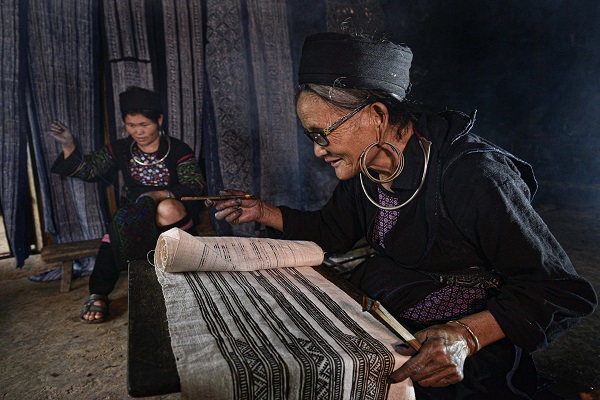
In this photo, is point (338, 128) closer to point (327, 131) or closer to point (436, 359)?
point (327, 131)

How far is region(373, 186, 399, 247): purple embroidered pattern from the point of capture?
171cm

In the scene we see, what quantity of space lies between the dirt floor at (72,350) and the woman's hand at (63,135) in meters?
1.37

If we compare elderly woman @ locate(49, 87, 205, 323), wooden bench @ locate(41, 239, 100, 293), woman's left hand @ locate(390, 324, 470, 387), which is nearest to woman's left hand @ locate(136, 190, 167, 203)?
elderly woman @ locate(49, 87, 205, 323)

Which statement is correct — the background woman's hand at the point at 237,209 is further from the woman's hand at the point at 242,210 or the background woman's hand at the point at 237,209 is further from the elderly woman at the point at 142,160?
the elderly woman at the point at 142,160

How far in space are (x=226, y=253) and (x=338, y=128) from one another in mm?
726

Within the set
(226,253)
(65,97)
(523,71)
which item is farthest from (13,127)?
(523,71)

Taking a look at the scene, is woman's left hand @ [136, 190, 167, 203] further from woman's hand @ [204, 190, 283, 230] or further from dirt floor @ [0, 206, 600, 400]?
woman's hand @ [204, 190, 283, 230]

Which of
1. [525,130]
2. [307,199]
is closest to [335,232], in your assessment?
[307,199]

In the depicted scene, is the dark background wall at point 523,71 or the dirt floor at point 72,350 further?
the dark background wall at point 523,71

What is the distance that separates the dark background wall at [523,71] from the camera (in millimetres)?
5805

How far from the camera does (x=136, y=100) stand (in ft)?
12.0

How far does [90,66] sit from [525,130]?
706 centimetres

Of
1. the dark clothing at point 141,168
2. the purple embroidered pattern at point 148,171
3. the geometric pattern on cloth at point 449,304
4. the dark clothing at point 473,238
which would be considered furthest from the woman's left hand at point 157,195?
the geometric pattern on cloth at point 449,304

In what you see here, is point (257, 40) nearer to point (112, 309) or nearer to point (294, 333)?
point (112, 309)
